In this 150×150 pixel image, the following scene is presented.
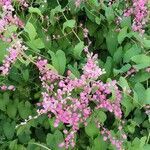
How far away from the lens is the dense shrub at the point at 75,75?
1.40 m

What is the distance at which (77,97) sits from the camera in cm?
146

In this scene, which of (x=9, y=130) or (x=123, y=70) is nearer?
(x=123, y=70)

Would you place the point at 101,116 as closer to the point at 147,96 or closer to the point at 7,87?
the point at 147,96

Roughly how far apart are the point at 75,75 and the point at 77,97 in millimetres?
78

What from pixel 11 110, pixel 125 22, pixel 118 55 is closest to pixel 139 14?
pixel 125 22

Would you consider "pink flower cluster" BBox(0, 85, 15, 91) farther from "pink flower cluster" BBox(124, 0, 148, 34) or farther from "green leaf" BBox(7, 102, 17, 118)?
"pink flower cluster" BBox(124, 0, 148, 34)

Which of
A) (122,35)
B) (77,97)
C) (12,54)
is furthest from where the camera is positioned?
(122,35)

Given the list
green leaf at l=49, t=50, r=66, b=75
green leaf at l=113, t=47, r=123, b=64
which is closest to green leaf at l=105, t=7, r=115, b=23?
green leaf at l=113, t=47, r=123, b=64

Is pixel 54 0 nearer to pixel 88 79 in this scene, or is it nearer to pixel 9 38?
pixel 9 38

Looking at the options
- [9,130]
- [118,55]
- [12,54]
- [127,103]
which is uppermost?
[12,54]

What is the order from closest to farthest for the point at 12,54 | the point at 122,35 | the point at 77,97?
the point at 12,54 < the point at 77,97 < the point at 122,35

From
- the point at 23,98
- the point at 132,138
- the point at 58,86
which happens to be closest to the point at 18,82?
the point at 23,98

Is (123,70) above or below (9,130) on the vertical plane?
above

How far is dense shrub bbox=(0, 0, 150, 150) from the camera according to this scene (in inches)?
55.0
